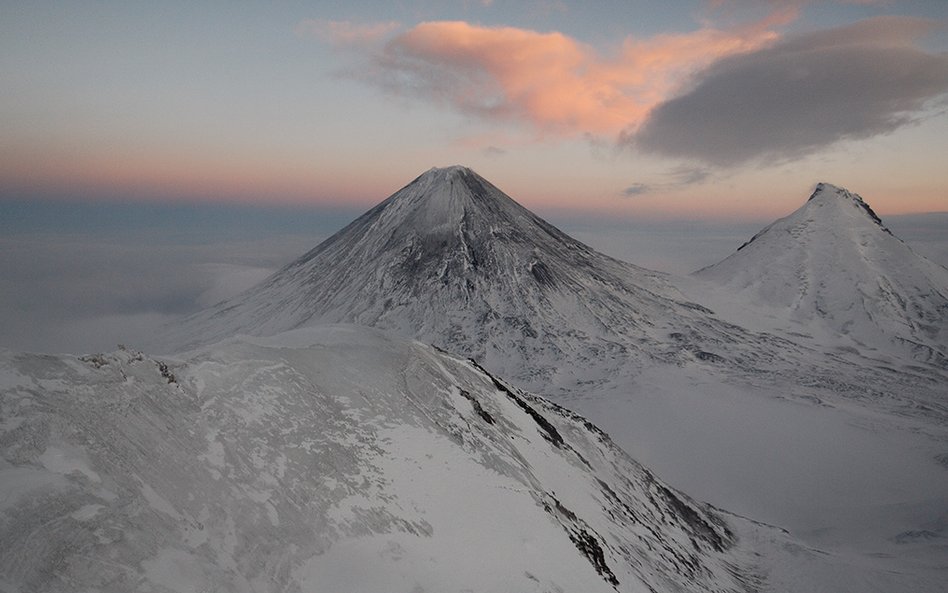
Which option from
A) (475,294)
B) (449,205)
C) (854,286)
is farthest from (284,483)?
(854,286)

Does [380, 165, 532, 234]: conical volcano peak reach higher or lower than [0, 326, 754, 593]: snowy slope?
higher

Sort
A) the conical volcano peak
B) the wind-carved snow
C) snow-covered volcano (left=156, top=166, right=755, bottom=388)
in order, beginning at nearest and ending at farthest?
1. the wind-carved snow
2. snow-covered volcano (left=156, top=166, right=755, bottom=388)
3. the conical volcano peak

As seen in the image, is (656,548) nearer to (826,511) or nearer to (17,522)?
(17,522)

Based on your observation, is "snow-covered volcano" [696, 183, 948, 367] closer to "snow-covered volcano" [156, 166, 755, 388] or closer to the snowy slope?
"snow-covered volcano" [156, 166, 755, 388]

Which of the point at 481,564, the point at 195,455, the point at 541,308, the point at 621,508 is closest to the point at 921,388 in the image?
the point at 541,308

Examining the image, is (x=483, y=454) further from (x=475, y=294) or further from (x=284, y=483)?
(x=475, y=294)

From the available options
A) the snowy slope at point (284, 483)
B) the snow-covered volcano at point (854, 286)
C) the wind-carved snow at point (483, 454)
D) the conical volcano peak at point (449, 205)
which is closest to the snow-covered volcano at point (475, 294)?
the conical volcano peak at point (449, 205)

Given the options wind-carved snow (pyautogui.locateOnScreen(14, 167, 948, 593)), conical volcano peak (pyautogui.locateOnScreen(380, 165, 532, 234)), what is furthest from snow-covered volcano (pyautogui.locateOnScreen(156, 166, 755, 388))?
wind-carved snow (pyautogui.locateOnScreen(14, 167, 948, 593))
